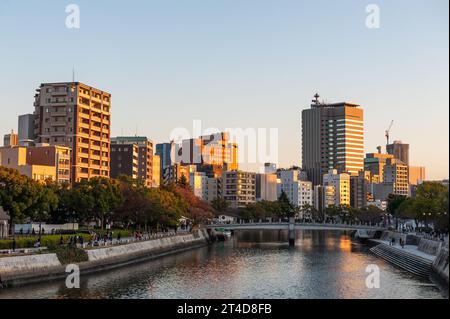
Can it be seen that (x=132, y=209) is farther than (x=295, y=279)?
Yes

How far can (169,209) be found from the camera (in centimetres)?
10375

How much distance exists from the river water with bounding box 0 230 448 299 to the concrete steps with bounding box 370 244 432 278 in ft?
4.06

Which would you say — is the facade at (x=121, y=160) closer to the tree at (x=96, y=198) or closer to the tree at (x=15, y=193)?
the tree at (x=96, y=198)

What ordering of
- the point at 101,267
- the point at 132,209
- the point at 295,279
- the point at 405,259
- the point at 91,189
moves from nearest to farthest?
the point at 295,279, the point at 101,267, the point at 405,259, the point at 91,189, the point at 132,209

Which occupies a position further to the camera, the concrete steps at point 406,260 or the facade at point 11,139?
the facade at point 11,139

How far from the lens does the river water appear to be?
52531 millimetres

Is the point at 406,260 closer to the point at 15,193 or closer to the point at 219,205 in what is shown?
the point at 15,193

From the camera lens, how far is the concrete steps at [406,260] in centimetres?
6457

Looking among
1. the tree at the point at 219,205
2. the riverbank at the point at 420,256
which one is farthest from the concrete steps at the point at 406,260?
the tree at the point at 219,205

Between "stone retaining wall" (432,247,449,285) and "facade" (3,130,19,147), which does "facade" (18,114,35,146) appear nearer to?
"facade" (3,130,19,147)

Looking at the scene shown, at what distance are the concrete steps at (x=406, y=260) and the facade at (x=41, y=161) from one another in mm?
58249
